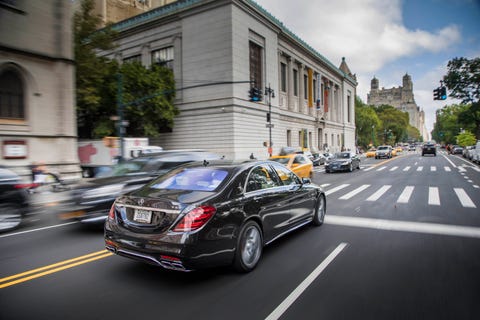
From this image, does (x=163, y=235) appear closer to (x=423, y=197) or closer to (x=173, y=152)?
(x=173, y=152)

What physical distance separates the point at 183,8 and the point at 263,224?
35.3 m

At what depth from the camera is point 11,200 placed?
24.1 ft

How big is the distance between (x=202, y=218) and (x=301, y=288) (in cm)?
147

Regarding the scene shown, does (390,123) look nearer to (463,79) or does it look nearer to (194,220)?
(463,79)

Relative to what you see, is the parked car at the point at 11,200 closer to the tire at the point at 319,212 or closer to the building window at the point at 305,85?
the tire at the point at 319,212

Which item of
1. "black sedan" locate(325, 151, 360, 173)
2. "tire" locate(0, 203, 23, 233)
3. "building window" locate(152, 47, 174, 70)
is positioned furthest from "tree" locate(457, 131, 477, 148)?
"tire" locate(0, 203, 23, 233)

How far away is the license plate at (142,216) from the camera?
4.05m

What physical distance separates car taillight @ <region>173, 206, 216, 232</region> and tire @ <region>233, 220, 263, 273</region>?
0.67 metres

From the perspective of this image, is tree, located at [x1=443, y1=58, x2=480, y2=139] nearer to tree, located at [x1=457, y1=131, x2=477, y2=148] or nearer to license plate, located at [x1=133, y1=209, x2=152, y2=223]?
tree, located at [x1=457, y1=131, x2=477, y2=148]

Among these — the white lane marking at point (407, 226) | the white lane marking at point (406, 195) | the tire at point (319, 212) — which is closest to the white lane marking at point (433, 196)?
the white lane marking at point (406, 195)

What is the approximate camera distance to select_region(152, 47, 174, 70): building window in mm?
37938

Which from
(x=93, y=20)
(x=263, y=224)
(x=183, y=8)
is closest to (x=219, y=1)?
(x=183, y=8)

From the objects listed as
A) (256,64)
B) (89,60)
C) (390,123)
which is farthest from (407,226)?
(390,123)

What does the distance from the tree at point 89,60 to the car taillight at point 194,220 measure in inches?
978
